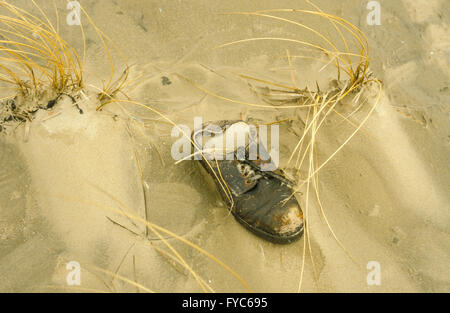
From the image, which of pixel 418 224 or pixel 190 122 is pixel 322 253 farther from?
pixel 190 122
